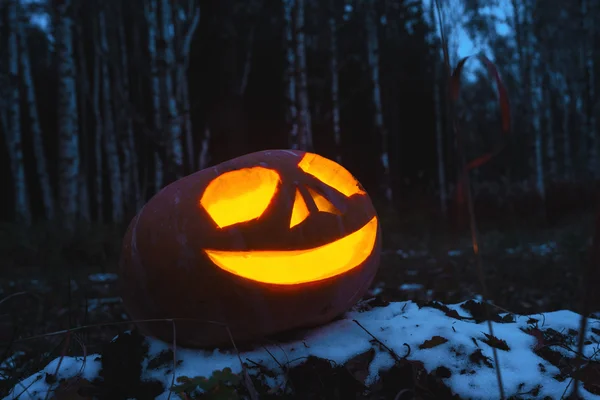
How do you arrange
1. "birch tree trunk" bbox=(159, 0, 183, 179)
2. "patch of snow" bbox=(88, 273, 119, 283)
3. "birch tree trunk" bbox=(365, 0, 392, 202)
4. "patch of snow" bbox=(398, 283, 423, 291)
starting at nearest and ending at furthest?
"patch of snow" bbox=(398, 283, 423, 291), "patch of snow" bbox=(88, 273, 119, 283), "birch tree trunk" bbox=(159, 0, 183, 179), "birch tree trunk" bbox=(365, 0, 392, 202)

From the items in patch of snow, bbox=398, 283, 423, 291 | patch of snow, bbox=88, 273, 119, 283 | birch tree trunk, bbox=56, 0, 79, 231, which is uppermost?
birch tree trunk, bbox=56, 0, 79, 231

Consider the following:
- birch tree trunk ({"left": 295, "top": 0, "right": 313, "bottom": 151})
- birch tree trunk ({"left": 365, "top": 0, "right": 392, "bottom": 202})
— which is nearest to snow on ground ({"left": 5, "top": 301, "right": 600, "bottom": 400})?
birch tree trunk ({"left": 295, "top": 0, "right": 313, "bottom": 151})

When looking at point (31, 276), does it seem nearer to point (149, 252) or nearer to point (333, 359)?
point (149, 252)

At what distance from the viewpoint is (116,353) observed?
1687 millimetres

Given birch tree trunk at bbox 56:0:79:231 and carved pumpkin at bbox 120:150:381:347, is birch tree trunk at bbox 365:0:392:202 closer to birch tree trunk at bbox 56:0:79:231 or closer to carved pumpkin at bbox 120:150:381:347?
birch tree trunk at bbox 56:0:79:231

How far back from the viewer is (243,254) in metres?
1.72

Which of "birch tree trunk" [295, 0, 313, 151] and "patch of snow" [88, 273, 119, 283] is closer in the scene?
"patch of snow" [88, 273, 119, 283]

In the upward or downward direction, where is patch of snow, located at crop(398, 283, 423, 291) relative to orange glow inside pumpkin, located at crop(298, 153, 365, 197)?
downward

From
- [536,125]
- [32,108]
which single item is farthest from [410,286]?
[536,125]

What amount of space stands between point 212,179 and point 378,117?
11199mm

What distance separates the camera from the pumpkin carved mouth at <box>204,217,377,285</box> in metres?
1.73

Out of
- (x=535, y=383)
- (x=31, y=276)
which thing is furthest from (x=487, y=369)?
(x=31, y=276)

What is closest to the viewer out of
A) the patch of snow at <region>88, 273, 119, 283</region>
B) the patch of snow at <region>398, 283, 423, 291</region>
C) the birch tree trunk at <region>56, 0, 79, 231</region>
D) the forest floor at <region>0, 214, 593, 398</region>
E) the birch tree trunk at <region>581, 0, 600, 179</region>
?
the forest floor at <region>0, 214, 593, 398</region>

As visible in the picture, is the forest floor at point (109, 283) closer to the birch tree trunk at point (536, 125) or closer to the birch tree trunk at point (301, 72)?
the birch tree trunk at point (301, 72)
